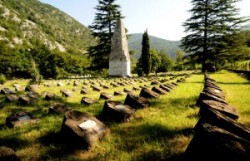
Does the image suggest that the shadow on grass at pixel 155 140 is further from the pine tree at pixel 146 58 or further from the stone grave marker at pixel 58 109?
the pine tree at pixel 146 58

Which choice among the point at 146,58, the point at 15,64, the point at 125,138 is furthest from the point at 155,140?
the point at 15,64

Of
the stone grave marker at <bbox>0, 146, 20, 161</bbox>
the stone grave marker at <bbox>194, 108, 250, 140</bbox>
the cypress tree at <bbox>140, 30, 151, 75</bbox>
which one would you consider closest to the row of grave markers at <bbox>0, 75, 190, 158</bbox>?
the stone grave marker at <bbox>0, 146, 20, 161</bbox>

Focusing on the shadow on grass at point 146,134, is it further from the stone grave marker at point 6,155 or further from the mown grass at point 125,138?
the stone grave marker at point 6,155

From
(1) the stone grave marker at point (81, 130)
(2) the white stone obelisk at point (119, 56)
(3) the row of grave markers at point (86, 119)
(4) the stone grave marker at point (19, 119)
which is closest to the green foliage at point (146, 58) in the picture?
(2) the white stone obelisk at point (119, 56)

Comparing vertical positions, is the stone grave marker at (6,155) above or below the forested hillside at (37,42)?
below

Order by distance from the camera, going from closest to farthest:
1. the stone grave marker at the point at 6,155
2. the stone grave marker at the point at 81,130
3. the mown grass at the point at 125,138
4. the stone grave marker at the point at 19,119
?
1. the stone grave marker at the point at 6,155
2. the mown grass at the point at 125,138
3. the stone grave marker at the point at 81,130
4. the stone grave marker at the point at 19,119

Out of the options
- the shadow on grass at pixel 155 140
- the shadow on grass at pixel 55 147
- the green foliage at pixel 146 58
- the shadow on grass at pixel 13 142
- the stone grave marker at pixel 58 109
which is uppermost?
the green foliage at pixel 146 58

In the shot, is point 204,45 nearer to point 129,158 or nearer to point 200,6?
point 200,6

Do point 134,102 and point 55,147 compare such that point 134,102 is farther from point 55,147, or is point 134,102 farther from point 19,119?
point 55,147

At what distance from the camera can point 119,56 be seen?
3969cm

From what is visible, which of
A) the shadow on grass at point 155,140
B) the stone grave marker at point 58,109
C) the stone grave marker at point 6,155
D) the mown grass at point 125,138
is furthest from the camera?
the stone grave marker at point 58,109

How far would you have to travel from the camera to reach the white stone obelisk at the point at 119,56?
129ft

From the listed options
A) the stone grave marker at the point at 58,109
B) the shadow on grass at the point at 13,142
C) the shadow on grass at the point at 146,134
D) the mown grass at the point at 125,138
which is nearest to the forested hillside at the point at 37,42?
the stone grave marker at the point at 58,109

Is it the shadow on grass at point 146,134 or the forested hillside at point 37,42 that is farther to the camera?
the forested hillside at point 37,42
